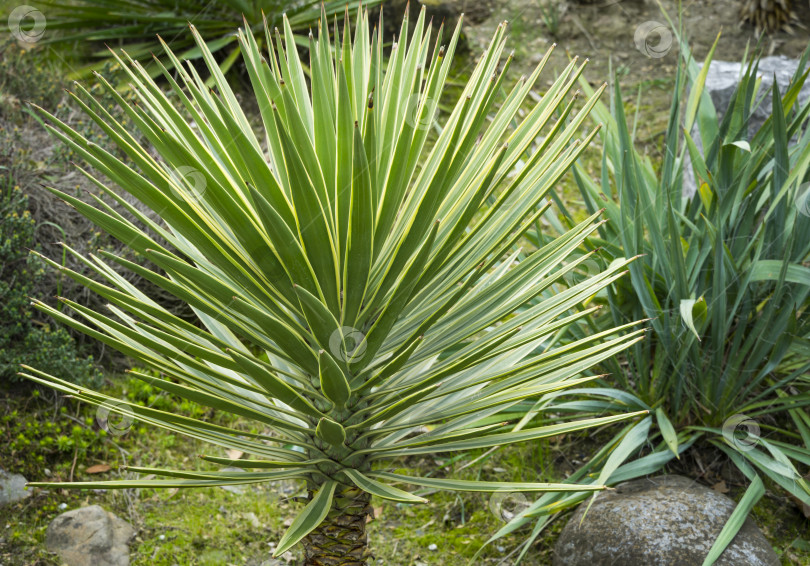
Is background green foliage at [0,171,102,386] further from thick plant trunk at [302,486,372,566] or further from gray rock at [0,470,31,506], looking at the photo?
thick plant trunk at [302,486,372,566]

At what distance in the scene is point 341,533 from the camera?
1614mm

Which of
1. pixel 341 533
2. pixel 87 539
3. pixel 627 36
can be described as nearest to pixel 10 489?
pixel 87 539

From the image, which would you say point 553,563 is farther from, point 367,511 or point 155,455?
point 155,455

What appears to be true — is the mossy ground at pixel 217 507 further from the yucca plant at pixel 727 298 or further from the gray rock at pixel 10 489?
the yucca plant at pixel 727 298

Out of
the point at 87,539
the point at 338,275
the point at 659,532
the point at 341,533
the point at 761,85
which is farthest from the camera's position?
the point at 761,85

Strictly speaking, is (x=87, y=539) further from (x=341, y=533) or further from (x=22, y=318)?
(x=341, y=533)

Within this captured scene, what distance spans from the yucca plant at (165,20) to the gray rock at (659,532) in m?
3.34

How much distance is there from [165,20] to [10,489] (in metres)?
3.08

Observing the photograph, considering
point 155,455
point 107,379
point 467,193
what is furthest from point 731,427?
point 107,379

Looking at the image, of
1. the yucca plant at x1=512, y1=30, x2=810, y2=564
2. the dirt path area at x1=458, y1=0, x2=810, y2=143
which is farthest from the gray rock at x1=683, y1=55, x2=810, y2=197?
the yucca plant at x1=512, y1=30, x2=810, y2=564

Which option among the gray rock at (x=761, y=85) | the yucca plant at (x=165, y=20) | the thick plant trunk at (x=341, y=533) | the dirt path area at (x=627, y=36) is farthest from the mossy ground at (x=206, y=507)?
the dirt path area at (x=627, y=36)

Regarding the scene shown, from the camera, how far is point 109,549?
2.48m

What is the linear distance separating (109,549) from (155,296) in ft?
4.37

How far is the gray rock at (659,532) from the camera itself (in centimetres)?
227
